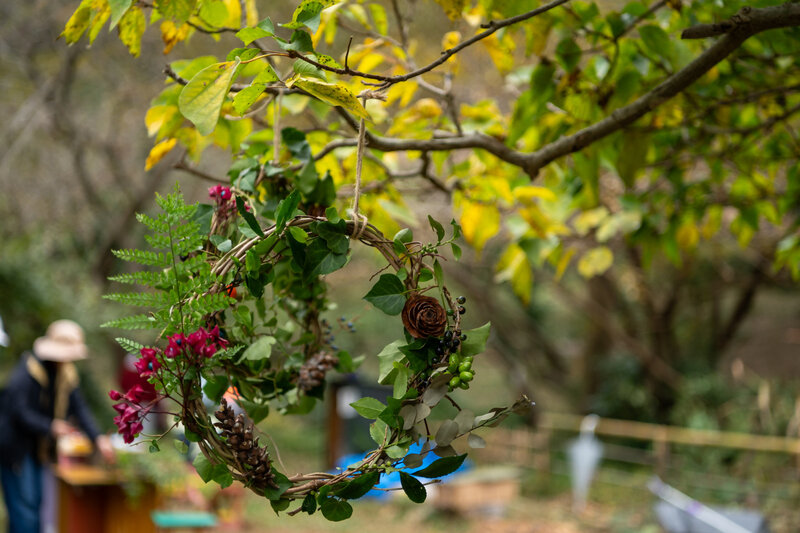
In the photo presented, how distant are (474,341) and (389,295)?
130 mm

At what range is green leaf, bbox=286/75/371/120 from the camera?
0.96 m

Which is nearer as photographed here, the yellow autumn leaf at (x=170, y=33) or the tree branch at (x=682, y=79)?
the tree branch at (x=682, y=79)

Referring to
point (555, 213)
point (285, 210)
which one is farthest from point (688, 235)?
point (285, 210)

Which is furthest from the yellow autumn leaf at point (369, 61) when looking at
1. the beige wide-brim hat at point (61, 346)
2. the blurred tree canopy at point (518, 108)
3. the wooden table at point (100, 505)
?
the wooden table at point (100, 505)

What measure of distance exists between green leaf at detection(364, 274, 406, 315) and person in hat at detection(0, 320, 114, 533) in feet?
12.6

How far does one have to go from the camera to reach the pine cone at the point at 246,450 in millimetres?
952

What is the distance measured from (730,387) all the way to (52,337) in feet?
28.5

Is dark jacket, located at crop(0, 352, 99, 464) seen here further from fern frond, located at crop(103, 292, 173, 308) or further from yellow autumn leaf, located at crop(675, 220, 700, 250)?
fern frond, located at crop(103, 292, 173, 308)

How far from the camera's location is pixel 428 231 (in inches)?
330

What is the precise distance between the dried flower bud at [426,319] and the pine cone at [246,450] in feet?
0.81

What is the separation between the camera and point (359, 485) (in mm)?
950

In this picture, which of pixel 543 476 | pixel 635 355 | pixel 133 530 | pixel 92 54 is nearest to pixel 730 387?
pixel 635 355

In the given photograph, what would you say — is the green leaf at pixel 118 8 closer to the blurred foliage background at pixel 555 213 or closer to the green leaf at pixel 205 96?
the green leaf at pixel 205 96

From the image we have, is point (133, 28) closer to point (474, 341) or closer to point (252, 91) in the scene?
point (252, 91)
